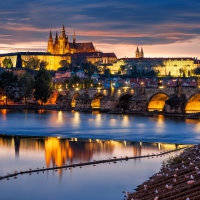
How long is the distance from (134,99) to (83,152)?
36508 mm

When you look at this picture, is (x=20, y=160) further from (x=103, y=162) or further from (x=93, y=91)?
(x=93, y=91)

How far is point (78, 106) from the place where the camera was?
7194 cm

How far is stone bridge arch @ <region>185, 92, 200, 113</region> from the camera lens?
58.8m

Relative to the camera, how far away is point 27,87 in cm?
8075

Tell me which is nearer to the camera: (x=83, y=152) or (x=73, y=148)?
(x=83, y=152)

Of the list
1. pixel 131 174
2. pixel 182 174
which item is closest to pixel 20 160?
pixel 131 174

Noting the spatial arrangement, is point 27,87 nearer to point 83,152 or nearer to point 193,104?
point 193,104

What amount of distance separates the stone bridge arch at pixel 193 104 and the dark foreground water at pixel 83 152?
8.61m

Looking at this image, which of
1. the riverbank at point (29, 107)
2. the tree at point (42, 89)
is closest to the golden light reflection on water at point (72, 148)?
the riverbank at point (29, 107)

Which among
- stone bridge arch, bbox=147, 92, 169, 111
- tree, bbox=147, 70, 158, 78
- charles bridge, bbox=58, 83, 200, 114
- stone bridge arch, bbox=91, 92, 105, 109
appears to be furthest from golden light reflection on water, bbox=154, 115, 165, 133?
tree, bbox=147, 70, 158, 78

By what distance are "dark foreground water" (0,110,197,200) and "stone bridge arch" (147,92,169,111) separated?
12.2 metres

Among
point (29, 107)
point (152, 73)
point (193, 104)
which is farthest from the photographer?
point (152, 73)

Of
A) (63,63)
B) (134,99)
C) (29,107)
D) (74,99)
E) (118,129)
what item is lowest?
(118,129)

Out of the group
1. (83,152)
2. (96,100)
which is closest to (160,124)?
(83,152)
